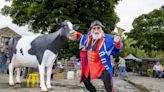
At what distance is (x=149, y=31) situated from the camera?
141 ft

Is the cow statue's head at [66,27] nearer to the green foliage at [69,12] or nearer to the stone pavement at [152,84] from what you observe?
the stone pavement at [152,84]

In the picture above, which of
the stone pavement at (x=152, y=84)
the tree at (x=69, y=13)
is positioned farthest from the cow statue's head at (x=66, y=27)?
the tree at (x=69, y=13)

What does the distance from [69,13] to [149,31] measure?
53.1 feet

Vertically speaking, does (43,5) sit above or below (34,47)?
above

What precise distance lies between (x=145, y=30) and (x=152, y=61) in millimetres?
9601

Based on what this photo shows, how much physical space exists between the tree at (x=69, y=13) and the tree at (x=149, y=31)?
461 inches

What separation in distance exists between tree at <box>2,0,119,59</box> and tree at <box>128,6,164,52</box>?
11.7m

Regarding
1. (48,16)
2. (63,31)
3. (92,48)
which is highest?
(48,16)

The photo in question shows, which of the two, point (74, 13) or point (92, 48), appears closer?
point (92, 48)

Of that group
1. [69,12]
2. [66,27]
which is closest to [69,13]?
[69,12]

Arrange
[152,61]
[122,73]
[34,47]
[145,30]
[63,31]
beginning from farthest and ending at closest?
1. [145,30]
2. [152,61]
3. [122,73]
4. [34,47]
5. [63,31]

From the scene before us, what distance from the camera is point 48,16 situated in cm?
2941

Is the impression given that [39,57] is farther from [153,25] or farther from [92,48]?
[153,25]

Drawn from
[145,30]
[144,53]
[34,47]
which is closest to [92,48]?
[34,47]
